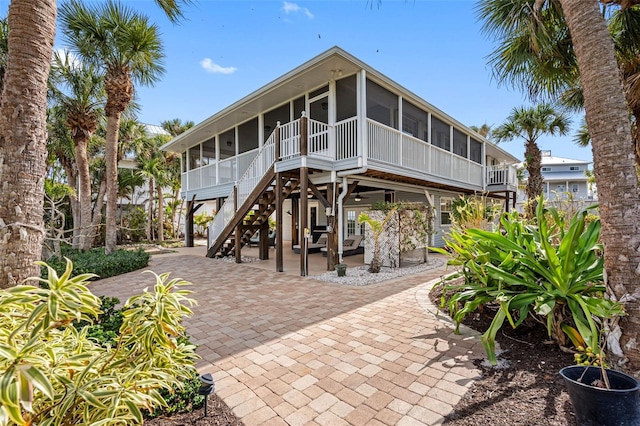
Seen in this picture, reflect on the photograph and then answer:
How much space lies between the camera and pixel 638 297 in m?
2.40

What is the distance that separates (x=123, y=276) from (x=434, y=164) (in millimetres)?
10688

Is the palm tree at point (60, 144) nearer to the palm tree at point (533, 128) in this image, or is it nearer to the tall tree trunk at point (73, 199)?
the tall tree trunk at point (73, 199)

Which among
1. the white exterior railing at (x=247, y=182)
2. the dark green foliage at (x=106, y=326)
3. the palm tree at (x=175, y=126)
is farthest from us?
the palm tree at (x=175, y=126)

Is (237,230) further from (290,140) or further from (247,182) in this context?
(290,140)

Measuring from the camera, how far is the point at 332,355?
334cm

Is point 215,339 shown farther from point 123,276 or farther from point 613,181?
point 123,276

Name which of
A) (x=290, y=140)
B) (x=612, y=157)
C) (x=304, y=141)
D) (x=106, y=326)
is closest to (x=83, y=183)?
(x=290, y=140)

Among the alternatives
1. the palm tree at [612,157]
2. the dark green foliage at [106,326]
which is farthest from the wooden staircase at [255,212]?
the palm tree at [612,157]

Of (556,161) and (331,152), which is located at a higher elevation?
(556,161)

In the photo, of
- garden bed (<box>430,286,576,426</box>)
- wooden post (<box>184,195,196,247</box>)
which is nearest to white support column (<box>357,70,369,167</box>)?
garden bed (<box>430,286,576,426</box>)

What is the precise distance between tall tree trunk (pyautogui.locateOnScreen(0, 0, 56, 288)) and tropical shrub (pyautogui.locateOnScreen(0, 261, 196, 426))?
2.33ft

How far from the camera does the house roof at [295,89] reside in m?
7.49

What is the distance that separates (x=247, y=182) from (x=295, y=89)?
10.9 feet

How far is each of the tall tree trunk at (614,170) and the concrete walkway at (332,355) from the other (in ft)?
4.53
